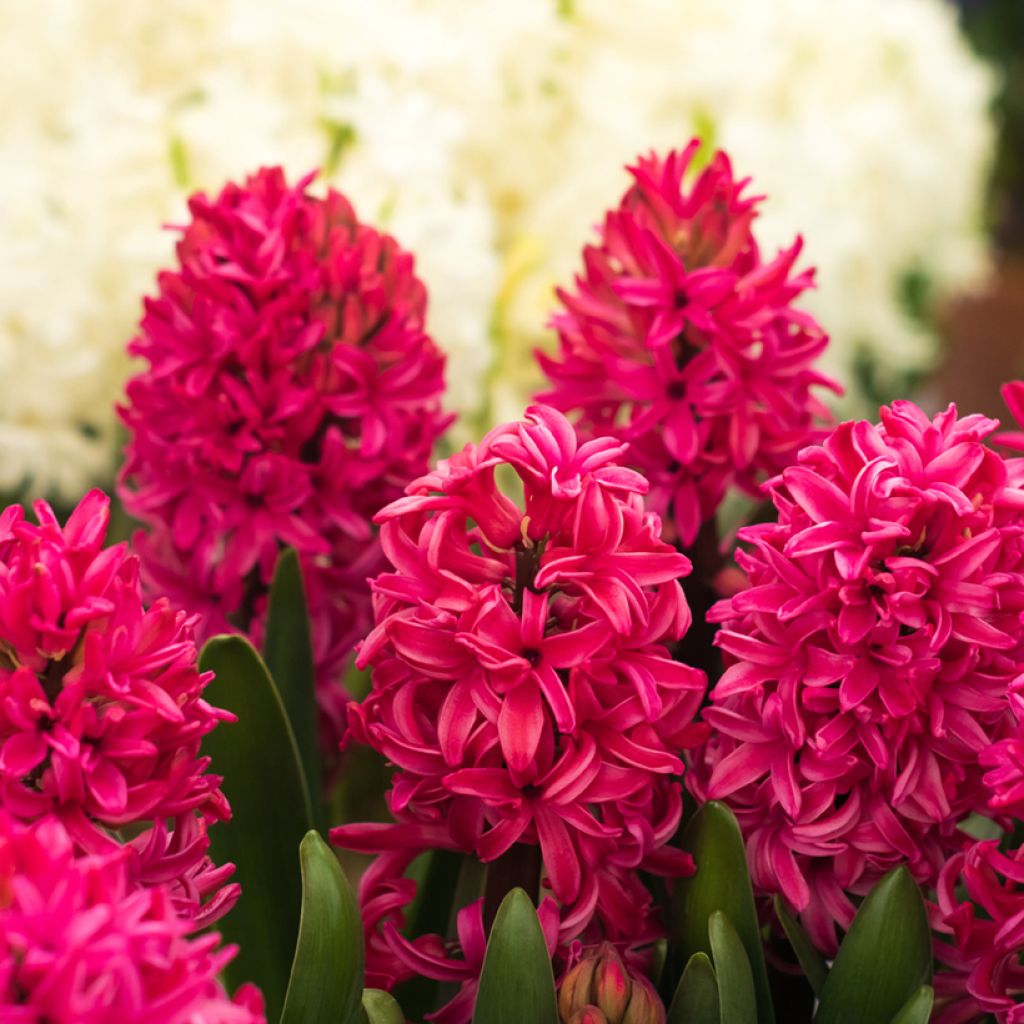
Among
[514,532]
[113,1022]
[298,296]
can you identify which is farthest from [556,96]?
[113,1022]

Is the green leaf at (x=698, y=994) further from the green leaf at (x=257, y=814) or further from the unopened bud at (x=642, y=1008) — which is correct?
the green leaf at (x=257, y=814)

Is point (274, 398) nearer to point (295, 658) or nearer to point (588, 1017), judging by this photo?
point (295, 658)

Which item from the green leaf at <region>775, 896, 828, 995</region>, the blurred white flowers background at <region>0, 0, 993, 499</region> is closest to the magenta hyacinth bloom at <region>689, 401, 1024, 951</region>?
the green leaf at <region>775, 896, 828, 995</region>

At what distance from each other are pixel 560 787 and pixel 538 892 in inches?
2.5

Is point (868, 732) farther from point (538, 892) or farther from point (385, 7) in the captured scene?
point (385, 7)

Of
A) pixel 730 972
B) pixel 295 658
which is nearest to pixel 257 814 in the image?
pixel 295 658

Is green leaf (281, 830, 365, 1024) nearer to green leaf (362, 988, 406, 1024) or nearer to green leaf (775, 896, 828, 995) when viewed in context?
green leaf (362, 988, 406, 1024)

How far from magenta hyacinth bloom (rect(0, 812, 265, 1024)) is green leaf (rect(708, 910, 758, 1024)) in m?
0.14

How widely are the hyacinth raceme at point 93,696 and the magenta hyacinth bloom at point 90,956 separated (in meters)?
0.06

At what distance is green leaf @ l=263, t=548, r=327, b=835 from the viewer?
54cm

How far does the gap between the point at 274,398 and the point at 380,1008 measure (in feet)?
0.73

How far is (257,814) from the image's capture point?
0.51 metres

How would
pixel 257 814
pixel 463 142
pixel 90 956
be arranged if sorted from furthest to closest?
pixel 463 142
pixel 257 814
pixel 90 956

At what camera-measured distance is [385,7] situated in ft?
3.61
